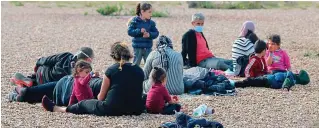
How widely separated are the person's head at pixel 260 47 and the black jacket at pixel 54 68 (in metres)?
3.08

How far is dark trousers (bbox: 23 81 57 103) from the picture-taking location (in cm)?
1164

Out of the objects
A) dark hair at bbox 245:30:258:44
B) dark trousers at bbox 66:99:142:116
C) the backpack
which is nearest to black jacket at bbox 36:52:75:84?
dark trousers at bbox 66:99:142:116

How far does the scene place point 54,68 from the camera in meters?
12.2

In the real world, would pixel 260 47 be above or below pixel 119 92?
above

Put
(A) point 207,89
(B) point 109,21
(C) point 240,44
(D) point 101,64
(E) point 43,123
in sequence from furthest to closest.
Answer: (B) point 109,21 → (D) point 101,64 → (C) point 240,44 → (A) point 207,89 → (E) point 43,123

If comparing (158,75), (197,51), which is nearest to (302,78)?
(197,51)

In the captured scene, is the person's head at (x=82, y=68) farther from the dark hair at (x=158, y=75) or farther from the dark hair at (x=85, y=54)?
the dark hair at (x=158, y=75)

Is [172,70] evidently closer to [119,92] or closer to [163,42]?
[163,42]

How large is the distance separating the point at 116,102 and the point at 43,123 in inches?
36.9

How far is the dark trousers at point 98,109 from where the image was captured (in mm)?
10508

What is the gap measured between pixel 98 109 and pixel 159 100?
0.80 m

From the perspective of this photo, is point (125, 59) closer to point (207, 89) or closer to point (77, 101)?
point (77, 101)

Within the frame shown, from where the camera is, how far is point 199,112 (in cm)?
1075

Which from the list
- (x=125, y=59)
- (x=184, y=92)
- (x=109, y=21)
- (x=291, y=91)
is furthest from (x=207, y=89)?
(x=109, y=21)
